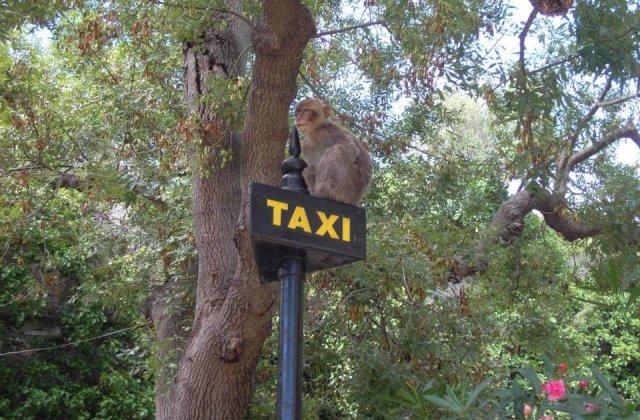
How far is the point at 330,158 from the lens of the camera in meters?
5.10

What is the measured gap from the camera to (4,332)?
10531mm

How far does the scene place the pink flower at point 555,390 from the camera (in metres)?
3.12

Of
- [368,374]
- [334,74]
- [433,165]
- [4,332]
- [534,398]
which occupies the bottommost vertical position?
[534,398]

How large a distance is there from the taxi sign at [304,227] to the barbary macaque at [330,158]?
142cm

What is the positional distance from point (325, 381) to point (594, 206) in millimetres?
3068

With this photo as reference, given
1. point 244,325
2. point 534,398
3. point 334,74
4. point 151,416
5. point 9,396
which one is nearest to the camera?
point 534,398

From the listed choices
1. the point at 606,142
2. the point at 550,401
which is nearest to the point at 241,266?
the point at 550,401

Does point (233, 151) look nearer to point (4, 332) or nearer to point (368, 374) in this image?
point (368, 374)

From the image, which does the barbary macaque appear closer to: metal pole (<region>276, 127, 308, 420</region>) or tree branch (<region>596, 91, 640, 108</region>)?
metal pole (<region>276, 127, 308, 420</region>)

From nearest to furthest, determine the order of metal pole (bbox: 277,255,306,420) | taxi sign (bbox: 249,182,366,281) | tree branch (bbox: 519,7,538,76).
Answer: metal pole (bbox: 277,255,306,420)
taxi sign (bbox: 249,182,366,281)
tree branch (bbox: 519,7,538,76)

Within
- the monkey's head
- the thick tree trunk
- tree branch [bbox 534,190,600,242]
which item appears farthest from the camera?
tree branch [bbox 534,190,600,242]

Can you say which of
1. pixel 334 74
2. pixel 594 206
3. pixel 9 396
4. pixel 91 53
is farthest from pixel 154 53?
pixel 9 396

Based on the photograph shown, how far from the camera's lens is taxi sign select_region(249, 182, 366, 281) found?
122 inches

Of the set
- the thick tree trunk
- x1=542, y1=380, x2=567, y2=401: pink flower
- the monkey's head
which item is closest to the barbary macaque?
the monkey's head
